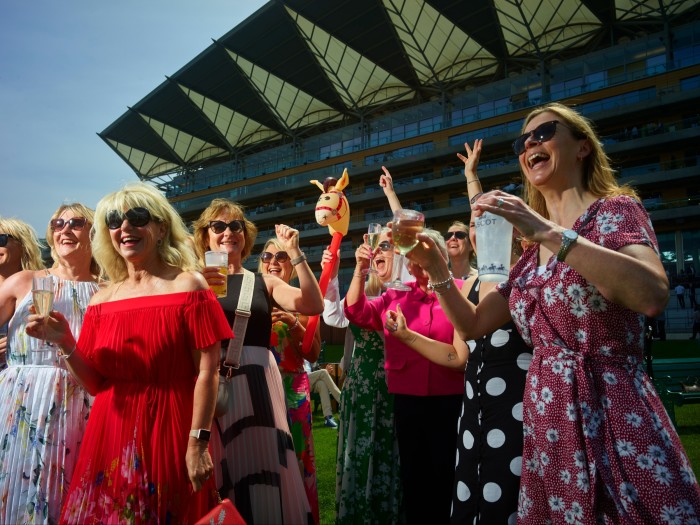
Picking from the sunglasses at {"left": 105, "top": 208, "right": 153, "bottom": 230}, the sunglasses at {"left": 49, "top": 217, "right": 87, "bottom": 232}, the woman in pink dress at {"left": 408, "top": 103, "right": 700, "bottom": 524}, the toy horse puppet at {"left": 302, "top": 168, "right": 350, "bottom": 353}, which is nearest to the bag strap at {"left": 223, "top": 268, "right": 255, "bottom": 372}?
the sunglasses at {"left": 105, "top": 208, "right": 153, "bottom": 230}

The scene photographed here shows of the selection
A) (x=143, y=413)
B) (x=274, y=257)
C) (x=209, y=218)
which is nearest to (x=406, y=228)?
(x=143, y=413)

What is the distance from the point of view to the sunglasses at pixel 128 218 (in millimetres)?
2321

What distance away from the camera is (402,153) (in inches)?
1710

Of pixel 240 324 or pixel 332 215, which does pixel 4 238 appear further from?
pixel 332 215

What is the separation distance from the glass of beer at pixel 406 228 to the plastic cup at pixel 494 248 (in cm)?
22

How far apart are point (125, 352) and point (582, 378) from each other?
5.71 ft

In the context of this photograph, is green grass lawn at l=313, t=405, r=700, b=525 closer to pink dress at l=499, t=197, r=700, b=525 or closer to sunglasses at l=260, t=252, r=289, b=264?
sunglasses at l=260, t=252, r=289, b=264

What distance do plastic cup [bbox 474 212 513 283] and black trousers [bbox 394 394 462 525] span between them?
5.25 feet

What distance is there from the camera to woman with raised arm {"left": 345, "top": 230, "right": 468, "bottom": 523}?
9.93 ft

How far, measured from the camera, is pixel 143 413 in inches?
81.7

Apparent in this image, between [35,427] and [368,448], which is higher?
[35,427]

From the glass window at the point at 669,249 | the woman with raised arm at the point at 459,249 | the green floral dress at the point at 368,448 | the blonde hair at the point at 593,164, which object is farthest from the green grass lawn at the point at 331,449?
the glass window at the point at 669,249

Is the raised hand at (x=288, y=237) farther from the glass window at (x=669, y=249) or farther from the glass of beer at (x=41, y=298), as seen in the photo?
the glass window at (x=669, y=249)

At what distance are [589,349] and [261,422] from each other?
169cm
